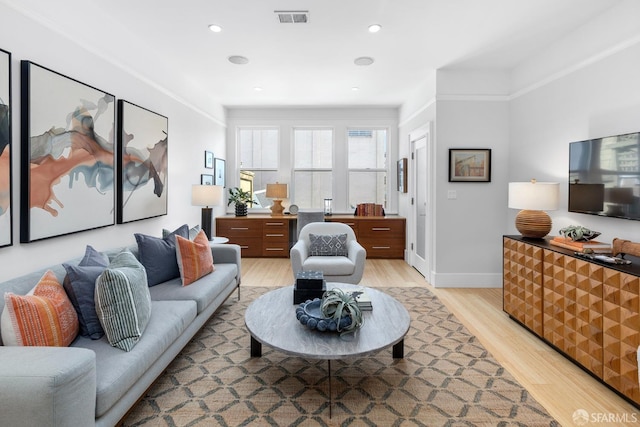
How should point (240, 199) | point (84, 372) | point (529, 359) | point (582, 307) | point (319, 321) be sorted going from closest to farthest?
point (84, 372), point (319, 321), point (582, 307), point (529, 359), point (240, 199)

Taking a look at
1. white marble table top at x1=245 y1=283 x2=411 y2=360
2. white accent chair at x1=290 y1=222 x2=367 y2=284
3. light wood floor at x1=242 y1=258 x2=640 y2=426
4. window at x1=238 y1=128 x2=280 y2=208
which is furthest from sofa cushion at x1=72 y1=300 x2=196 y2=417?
window at x1=238 y1=128 x2=280 y2=208

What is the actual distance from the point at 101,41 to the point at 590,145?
399 cm

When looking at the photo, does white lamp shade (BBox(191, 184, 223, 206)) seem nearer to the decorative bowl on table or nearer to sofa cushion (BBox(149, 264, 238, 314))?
sofa cushion (BBox(149, 264, 238, 314))

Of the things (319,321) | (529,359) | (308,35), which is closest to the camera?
(319,321)

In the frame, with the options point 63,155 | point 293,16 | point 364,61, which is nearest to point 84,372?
point 63,155

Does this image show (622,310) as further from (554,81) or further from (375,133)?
(375,133)

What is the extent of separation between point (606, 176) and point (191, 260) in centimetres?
333

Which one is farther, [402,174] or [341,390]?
[402,174]

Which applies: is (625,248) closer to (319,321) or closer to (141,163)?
(319,321)

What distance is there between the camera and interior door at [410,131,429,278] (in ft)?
15.4

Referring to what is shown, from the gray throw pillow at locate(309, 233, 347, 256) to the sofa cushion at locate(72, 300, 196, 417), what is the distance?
1.92 meters

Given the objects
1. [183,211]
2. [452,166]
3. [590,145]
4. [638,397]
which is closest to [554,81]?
[590,145]

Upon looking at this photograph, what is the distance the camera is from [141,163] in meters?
3.36

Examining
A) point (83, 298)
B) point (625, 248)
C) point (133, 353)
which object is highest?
point (625, 248)
